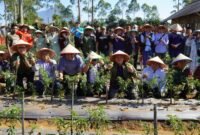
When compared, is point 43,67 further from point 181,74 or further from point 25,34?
point 181,74

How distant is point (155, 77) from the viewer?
31.3 ft

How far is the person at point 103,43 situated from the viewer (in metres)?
14.4

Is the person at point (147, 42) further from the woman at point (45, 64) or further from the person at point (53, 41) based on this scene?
the woman at point (45, 64)

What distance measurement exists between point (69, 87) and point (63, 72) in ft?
1.83

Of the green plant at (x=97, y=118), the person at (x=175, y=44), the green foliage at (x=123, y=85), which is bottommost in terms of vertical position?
the green plant at (x=97, y=118)

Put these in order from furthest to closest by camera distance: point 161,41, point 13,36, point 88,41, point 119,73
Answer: point 161,41, point 88,41, point 13,36, point 119,73

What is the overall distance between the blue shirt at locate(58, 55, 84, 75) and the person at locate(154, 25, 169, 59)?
12.5 feet

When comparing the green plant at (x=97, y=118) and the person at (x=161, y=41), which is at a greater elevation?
the person at (x=161, y=41)

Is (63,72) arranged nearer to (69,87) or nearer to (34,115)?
(69,87)

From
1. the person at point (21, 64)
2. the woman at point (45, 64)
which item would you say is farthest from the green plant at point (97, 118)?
the person at point (21, 64)

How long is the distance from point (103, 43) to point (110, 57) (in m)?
4.17

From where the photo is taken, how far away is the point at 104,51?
14.7m

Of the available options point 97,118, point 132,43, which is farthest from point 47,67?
point 97,118

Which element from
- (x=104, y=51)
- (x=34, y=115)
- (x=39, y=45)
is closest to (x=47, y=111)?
(x=34, y=115)
